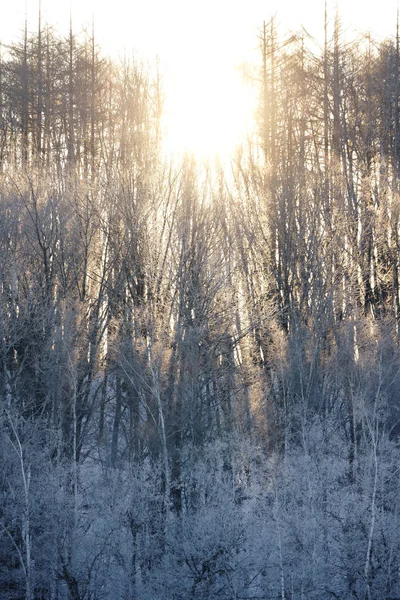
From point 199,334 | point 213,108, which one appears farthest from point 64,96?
point 199,334

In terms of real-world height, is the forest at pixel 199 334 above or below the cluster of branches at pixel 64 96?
below

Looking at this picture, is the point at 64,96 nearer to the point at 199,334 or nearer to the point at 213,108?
the point at 213,108

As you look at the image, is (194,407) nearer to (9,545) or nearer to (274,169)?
(9,545)

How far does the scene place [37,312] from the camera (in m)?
27.0

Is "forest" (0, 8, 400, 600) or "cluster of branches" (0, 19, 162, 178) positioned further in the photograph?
"cluster of branches" (0, 19, 162, 178)

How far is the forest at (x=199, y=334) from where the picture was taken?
22609 mm

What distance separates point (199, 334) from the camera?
27.5 metres

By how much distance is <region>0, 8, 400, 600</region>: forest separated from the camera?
22.6 metres

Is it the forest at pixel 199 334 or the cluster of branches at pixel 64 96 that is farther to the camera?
the cluster of branches at pixel 64 96

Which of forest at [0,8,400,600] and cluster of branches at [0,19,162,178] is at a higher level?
cluster of branches at [0,19,162,178]

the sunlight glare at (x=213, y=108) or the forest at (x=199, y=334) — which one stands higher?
the sunlight glare at (x=213, y=108)

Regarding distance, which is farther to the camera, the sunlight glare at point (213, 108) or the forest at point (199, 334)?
the sunlight glare at point (213, 108)

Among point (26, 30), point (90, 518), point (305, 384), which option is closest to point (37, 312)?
point (90, 518)

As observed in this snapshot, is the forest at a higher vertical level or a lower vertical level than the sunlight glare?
lower
